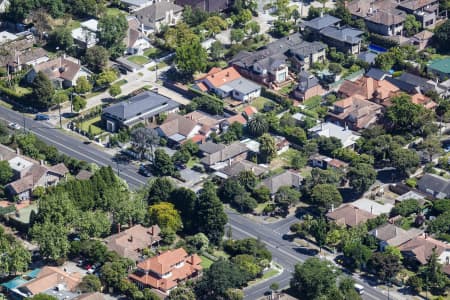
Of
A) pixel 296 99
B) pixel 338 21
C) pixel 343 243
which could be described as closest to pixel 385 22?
pixel 338 21

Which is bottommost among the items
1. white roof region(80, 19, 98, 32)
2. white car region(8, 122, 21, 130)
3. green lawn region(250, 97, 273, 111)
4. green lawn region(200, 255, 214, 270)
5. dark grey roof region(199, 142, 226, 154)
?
green lawn region(200, 255, 214, 270)

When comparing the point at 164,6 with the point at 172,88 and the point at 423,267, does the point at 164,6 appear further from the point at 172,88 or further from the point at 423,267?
the point at 423,267

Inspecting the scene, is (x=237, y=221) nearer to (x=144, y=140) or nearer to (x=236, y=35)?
(x=144, y=140)

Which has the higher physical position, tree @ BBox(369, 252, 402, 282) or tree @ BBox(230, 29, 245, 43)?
tree @ BBox(230, 29, 245, 43)

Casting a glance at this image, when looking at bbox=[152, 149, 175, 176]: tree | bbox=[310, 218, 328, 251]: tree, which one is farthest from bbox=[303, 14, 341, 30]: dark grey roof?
bbox=[310, 218, 328, 251]: tree

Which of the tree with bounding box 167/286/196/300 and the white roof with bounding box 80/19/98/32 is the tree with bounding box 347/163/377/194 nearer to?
the tree with bounding box 167/286/196/300

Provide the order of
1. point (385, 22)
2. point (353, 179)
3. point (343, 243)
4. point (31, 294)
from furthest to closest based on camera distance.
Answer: point (385, 22), point (353, 179), point (343, 243), point (31, 294)
